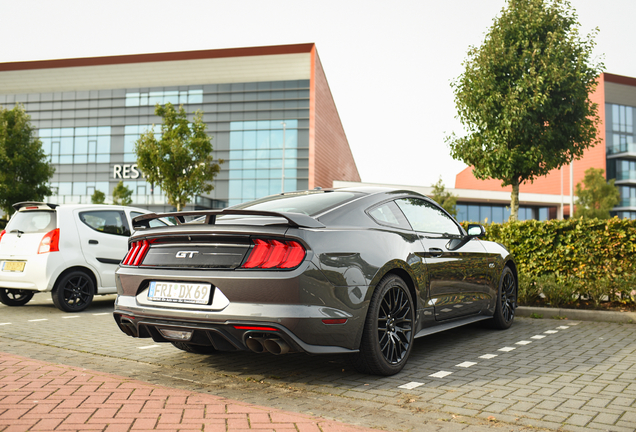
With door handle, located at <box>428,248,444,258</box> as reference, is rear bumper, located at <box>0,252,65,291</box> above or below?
below

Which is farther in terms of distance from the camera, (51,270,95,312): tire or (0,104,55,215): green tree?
(0,104,55,215): green tree

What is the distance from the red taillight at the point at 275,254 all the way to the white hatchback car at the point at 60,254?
4962 millimetres

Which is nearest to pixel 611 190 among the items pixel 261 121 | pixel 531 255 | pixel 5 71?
pixel 261 121

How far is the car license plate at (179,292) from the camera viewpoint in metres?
3.65

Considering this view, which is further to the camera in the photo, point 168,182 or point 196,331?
point 168,182

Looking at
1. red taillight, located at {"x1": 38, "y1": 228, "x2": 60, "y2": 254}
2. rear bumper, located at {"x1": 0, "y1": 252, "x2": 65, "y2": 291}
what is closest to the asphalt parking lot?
rear bumper, located at {"x1": 0, "y1": 252, "x2": 65, "y2": 291}

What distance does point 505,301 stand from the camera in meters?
6.40

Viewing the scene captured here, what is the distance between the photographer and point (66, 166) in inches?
2000

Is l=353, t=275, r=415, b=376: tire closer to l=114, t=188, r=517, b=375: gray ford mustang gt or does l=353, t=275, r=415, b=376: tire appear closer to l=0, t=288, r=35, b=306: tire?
l=114, t=188, r=517, b=375: gray ford mustang gt

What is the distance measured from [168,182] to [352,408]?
22.5 m

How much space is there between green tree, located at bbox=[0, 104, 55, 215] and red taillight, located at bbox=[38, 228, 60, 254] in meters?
18.4

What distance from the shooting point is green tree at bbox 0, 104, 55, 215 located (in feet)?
78.2

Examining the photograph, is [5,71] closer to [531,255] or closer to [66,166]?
[66,166]

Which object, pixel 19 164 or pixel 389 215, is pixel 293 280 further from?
pixel 19 164
